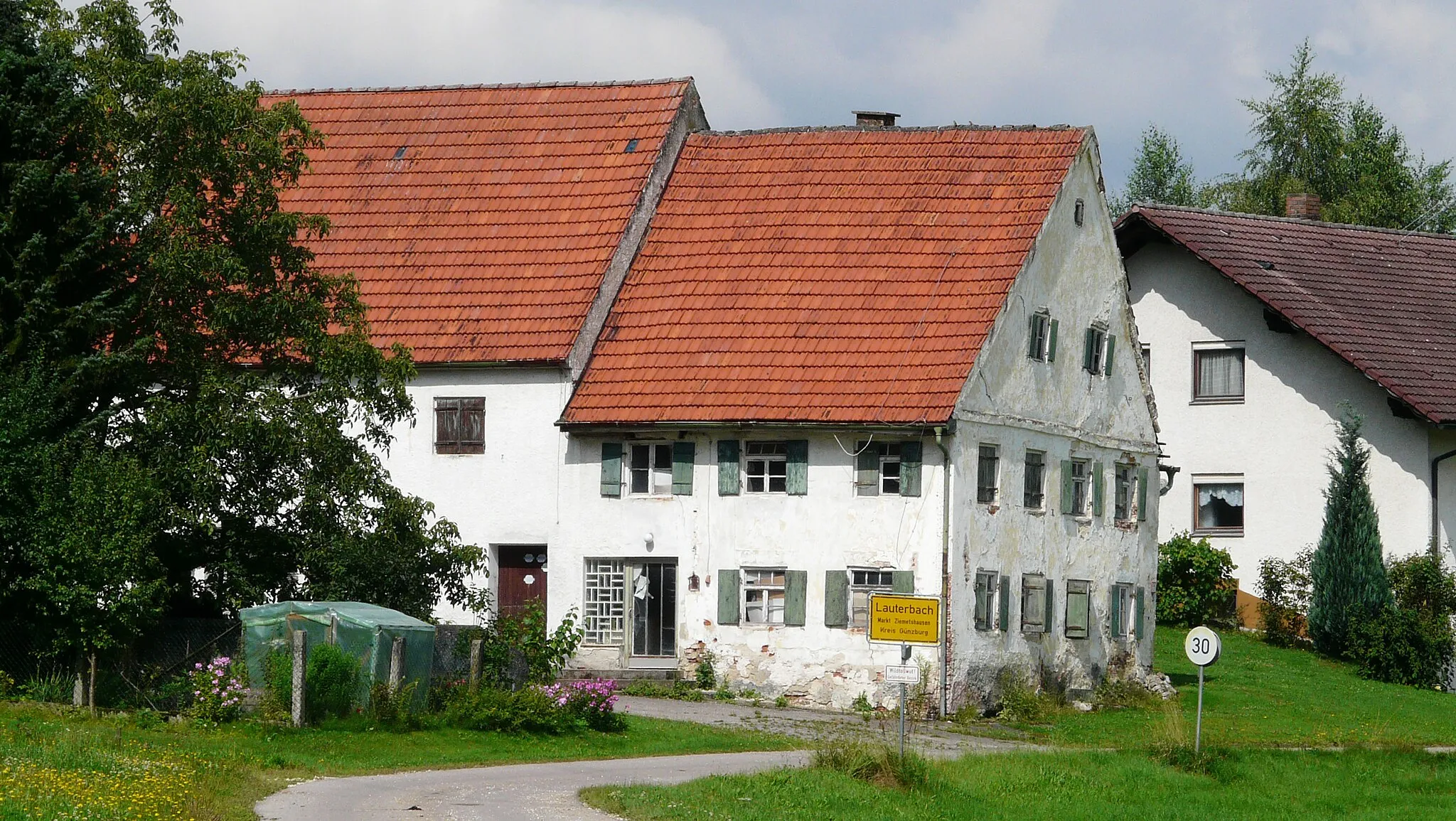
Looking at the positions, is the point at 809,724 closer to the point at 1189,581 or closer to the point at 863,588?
the point at 863,588

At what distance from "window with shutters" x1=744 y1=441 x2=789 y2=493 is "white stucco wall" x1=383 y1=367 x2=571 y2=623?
3310 millimetres

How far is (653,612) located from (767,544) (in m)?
2.32

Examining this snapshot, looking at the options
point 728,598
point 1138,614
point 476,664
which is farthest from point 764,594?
point 1138,614

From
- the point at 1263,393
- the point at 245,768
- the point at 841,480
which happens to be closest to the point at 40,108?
the point at 245,768

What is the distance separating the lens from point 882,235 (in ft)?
125

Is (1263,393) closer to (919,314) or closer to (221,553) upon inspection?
(919,314)

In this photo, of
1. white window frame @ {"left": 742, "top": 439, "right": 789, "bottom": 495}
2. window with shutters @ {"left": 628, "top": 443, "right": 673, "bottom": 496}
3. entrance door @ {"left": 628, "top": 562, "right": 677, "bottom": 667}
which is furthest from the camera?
window with shutters @ {"left": 628, "top": 443, "right": 673, "bottom": 496}

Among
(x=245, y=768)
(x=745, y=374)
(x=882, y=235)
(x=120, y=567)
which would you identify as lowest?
(x=245, y=768)

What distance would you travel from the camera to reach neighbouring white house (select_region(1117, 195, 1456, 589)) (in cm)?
4512

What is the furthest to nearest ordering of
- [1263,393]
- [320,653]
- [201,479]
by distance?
[1263,393]
[201,479]
[320,653]

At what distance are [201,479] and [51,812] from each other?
11655 millimetres

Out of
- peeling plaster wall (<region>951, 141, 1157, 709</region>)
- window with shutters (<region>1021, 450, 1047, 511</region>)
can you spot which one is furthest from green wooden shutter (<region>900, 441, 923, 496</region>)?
window with shutters (<region>1021, 450, 1047, 511</region>)

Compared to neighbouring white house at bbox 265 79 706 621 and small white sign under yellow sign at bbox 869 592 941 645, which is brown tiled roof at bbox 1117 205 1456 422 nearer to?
neighbouring white house at bbox 265 79 706 621

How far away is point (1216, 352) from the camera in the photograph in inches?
1906
